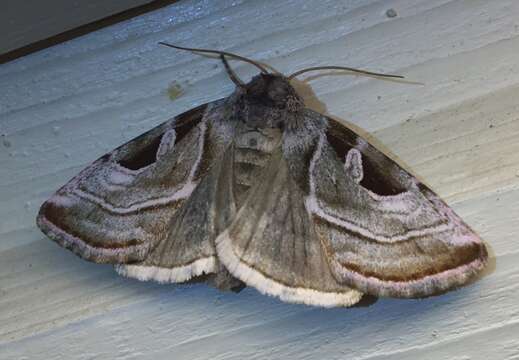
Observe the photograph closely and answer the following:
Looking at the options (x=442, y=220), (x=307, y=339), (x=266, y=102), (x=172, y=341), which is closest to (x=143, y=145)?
(x=266, y=102)

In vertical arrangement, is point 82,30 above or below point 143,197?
above

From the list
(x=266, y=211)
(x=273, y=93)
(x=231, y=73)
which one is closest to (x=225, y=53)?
(x=231, y=73)

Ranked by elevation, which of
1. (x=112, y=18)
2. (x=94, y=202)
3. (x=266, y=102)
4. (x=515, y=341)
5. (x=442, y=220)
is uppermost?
(x=112, y=18)

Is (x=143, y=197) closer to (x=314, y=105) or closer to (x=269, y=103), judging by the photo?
(x=269, y=103)

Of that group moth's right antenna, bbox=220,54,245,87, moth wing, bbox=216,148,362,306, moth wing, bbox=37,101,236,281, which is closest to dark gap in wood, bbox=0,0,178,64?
moth's right antenna, bbox=220,54,245,87

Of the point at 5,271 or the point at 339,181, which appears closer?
the point at 339,181

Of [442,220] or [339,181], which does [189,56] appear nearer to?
[339,181]

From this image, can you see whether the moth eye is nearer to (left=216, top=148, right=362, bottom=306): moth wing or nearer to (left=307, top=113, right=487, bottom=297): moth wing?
(left=216, top=148, right=362, bottom=306): moth wing
